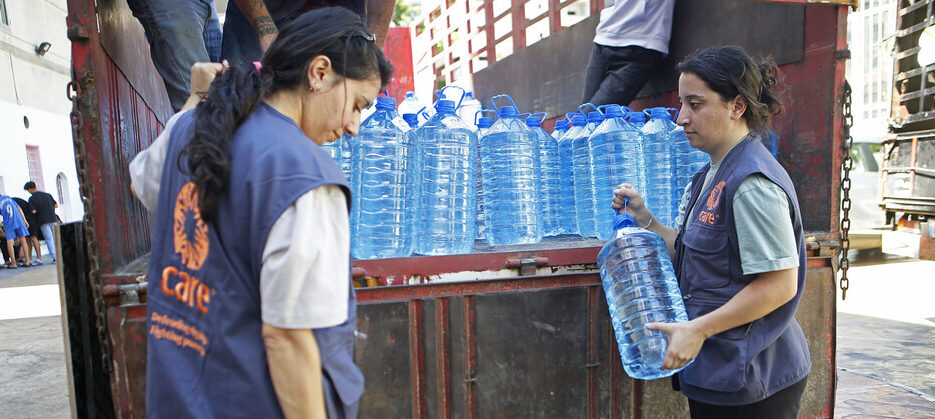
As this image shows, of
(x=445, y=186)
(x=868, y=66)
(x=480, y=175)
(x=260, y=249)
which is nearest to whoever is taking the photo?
(x=260, y=249)

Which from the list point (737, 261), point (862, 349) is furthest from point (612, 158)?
point (862, 349)

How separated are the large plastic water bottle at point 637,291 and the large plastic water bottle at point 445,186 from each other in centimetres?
70

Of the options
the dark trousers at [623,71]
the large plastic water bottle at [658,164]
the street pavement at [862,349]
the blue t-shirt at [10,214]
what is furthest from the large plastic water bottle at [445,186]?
the blue t-shirt at [10,214]

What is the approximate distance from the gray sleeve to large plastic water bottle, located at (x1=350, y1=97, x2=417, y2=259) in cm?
143

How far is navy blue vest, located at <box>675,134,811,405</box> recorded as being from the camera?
1803 mm

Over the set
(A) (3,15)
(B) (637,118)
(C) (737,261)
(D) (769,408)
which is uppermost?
(A) (3,15)

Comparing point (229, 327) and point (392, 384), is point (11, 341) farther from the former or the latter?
point (229, 327)

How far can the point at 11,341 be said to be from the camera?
635 cm

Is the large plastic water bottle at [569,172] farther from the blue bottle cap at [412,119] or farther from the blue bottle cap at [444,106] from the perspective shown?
the blue bottle cap at [412,119]

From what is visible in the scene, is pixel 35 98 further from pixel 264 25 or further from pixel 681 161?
pixel 681 161

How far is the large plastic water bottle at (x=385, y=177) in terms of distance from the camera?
266 cm

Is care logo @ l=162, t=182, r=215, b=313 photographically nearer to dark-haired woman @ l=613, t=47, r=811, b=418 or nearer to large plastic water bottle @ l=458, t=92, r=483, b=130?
dark-haired woman @ l=613, t=47, r=811, b=418

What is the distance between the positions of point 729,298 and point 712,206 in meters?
0.30

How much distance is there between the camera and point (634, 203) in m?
2.38
